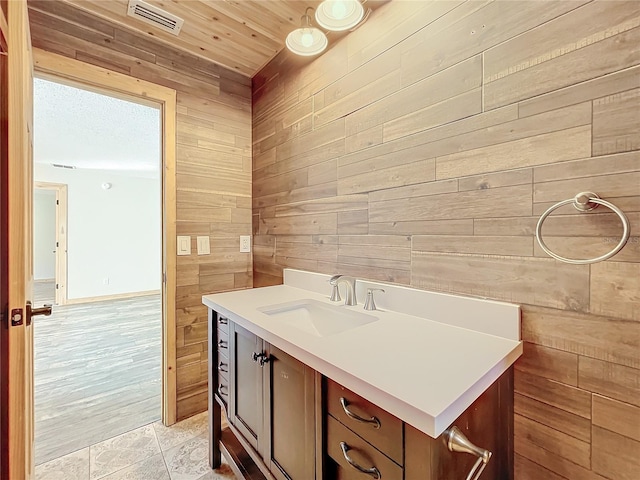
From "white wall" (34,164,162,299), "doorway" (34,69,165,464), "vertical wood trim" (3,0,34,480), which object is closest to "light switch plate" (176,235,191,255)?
"doorway" (34,69,165,464)

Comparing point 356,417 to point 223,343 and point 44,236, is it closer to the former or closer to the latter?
point 223,343

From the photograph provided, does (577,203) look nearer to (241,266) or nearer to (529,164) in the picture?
(529,164)

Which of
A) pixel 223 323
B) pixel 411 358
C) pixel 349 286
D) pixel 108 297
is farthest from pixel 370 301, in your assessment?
pixel 108 297

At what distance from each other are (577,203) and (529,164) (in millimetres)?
191

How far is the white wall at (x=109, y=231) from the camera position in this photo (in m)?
5.28

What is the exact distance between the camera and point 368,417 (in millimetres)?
736

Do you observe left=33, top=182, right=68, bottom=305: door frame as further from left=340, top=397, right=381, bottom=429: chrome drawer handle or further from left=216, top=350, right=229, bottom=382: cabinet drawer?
left=340, top=397, right=381, bottom=429: chrome drawer handle

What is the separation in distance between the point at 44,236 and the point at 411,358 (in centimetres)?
997

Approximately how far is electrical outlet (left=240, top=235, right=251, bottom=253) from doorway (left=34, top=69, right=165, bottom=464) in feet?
1.84

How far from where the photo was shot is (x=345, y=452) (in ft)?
2.67

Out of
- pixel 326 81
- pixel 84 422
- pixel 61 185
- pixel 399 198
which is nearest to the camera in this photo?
pixel 399 198

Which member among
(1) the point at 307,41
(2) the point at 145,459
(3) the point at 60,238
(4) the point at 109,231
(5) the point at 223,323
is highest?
(1) the point at 307,41

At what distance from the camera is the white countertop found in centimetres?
61

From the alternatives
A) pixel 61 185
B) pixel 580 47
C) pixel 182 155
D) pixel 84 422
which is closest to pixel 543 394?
pixel 580 47
